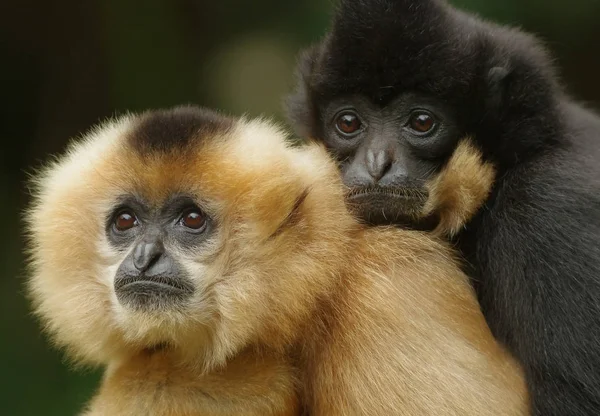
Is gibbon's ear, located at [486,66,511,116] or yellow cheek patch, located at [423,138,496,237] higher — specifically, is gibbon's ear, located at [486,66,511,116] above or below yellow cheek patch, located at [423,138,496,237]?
above

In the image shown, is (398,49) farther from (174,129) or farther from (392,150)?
(174,129)

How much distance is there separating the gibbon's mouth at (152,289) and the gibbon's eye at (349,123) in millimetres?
1204

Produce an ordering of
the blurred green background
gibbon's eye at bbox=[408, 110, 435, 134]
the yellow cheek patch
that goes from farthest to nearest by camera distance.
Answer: the blurred green background
gibbon's eye at bbox=[408, 110, 435, 134]
the yellow cheek patch

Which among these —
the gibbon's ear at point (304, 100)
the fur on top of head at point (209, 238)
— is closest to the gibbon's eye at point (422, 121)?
the fur on top of head at point (209, 238)

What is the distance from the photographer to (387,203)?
3.76 meters

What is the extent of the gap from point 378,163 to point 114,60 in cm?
413

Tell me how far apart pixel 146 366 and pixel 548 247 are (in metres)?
1.71

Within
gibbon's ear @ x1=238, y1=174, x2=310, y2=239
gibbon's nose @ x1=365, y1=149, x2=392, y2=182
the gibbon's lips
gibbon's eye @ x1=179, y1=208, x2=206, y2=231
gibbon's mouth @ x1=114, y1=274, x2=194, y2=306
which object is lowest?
gibbon's mouth @ x1=114, y1=274, x2=194, y2=306

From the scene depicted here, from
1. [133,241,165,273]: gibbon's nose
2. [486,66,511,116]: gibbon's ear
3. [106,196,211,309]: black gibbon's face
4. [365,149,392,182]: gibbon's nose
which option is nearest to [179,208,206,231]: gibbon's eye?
[106,196,211,309]: black gibbon's face

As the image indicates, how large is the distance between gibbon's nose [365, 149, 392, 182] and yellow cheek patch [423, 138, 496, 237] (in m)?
0.21

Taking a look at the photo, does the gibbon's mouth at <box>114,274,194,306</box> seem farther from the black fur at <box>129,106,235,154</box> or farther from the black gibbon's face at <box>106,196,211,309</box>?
the black fur at <box>129,106,235,154</box>

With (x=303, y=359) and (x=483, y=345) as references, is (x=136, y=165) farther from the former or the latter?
(x=483, y=345)

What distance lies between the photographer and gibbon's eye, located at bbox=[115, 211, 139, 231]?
139 inches

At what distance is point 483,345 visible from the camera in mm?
3365
